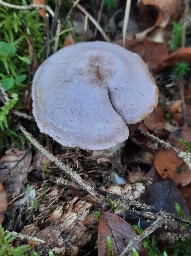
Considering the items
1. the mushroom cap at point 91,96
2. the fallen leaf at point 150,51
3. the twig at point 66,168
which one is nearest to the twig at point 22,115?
the twig at point 66,168

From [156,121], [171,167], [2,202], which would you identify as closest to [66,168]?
[2,202]

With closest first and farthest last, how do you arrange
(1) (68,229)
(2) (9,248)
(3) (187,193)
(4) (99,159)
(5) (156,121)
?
(2) (9,248), (1) (68,229), (3) (187,193), (4) (99,159), (5) (156,121)

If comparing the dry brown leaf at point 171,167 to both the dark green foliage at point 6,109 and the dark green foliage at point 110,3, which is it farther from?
the dark green foliage at point 110,3

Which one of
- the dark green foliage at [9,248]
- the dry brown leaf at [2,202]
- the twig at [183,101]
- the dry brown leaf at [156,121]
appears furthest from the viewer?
the twig at [183,101]

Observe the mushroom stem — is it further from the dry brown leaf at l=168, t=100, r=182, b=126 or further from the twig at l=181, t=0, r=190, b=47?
the twig at l=181, t=0, r=190, b=47

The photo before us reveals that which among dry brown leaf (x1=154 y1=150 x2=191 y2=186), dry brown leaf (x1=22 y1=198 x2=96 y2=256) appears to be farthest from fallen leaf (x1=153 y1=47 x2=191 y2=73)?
dry brown leaf (x1=22 y1=198 x2=96 y2=256)

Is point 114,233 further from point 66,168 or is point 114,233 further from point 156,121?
point 156,121
